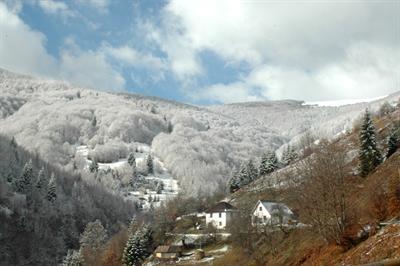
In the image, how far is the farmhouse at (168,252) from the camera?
8306cm

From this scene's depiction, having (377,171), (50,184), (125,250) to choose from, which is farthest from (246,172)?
(50,184)

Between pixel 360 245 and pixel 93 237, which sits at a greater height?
pixel 93 237

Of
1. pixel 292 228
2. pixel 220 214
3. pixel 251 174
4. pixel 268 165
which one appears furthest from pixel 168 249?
pixel 268 165

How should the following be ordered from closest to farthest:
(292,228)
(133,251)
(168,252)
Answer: (292,228) < (168,252) < (133,251)

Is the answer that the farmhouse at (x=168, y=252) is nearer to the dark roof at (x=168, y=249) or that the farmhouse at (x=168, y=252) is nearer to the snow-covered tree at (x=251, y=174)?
the dark roof at (x=168, y=249)

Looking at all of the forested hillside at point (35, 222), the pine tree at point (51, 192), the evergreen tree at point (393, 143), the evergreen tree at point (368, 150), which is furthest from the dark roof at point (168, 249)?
the pine tree at point (51, 192)

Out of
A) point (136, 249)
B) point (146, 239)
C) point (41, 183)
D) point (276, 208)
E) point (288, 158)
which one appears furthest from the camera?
point (41, 183)

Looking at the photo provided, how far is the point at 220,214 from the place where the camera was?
100625mm

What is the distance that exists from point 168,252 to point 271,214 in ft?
62.4

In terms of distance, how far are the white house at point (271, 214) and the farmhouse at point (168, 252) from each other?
14681 millimetres

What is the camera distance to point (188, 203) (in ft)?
382

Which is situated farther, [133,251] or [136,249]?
[136,249]

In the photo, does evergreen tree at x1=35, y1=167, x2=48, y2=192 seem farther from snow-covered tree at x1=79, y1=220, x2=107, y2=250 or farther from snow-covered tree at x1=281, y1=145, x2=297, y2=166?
snow-covered tree at x1=281, y1=145, x2=297, y2=166

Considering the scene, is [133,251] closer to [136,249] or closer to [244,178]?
[136,249]
